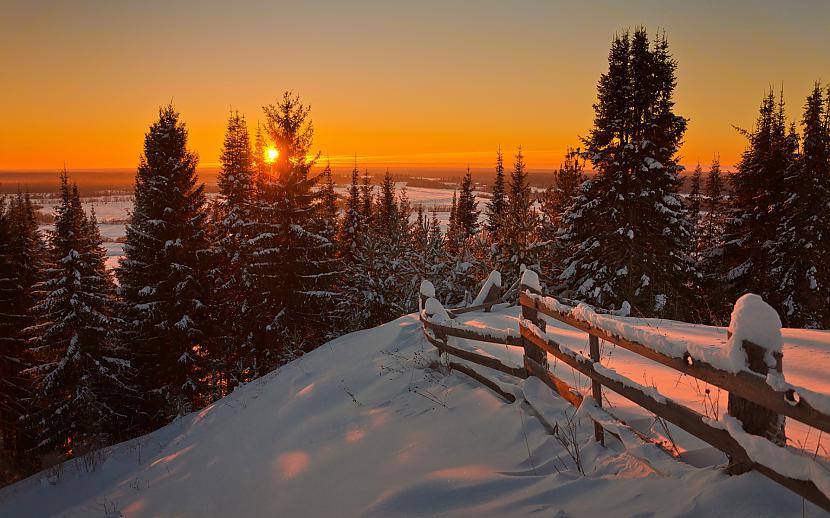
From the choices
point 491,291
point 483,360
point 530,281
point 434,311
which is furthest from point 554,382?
point 491,291

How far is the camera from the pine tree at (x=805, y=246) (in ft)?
70.8

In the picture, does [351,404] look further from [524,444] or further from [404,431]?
[524,444]

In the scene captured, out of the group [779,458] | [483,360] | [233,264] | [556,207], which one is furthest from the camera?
[556,207]

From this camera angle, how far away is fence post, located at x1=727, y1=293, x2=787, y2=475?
9.39 feet

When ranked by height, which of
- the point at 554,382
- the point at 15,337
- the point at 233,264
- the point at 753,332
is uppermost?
the point at 753,332

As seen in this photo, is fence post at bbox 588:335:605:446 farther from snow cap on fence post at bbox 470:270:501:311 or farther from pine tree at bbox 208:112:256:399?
pine tree at bbox 208:112:256:399

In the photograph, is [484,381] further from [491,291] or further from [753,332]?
[491,291]

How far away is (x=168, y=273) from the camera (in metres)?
22.4

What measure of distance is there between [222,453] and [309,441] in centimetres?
227

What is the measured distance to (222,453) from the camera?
8.20 metres

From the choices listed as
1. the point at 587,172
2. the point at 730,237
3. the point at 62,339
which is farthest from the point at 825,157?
the point at 62,339

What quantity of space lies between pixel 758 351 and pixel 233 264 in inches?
1098

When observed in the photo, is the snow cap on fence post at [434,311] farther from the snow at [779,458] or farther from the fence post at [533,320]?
the snow at [779,458]

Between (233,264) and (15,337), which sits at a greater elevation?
(233,264)
